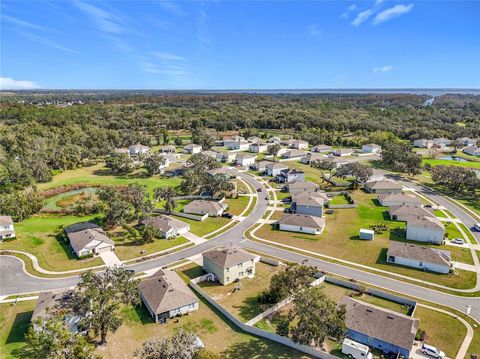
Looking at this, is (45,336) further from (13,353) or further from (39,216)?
(39,216)

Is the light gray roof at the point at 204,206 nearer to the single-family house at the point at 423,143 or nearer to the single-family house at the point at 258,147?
the single-family house at the point at 258,147

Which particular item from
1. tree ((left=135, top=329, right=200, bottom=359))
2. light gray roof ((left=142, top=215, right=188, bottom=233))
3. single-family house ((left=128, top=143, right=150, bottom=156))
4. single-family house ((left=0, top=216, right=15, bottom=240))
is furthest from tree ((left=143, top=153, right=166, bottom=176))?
tree ((left=135, top=329, right=200, bottom=359))

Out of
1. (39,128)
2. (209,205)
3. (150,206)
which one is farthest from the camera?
(39,128)

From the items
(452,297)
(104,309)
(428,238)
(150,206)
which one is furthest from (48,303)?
(428,238)

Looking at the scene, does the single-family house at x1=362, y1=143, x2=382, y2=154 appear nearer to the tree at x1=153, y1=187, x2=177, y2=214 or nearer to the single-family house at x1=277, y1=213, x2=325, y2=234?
the single-family house at x1=277, y1=213, x2=325, y2=234

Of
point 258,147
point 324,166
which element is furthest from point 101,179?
point 324,166

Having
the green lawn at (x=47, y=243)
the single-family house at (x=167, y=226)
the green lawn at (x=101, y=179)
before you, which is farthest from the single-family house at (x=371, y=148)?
the green lawn at (x=47, y=243)
